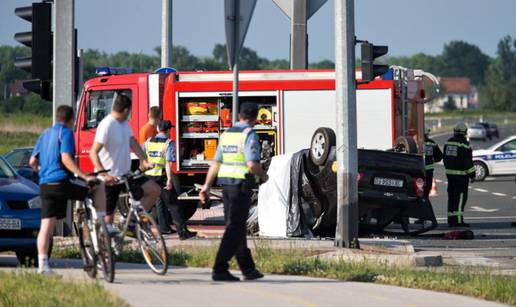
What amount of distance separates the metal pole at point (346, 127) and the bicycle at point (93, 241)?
462cm

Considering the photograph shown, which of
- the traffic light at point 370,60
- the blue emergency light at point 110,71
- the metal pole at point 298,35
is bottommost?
the traffic light at point 370,60

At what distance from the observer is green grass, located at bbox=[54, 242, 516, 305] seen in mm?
12328

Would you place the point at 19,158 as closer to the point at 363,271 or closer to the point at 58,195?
the point at 58,195

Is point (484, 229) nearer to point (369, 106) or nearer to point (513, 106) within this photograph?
point (369, 106)

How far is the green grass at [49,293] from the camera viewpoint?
10914 mm

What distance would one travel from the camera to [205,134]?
22.9 m

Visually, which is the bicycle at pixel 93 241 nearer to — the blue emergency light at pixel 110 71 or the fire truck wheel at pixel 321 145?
the fire truck wheel at pixel 321 145

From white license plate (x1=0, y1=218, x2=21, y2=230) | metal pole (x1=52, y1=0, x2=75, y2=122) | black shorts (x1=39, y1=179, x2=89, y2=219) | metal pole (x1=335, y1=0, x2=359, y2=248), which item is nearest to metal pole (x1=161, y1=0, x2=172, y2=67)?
metal pole (x1=52, y1=0, x2=75, y2=122)

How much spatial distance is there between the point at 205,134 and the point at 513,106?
16823cm

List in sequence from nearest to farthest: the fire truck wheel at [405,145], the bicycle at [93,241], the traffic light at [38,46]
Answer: the bicycle at [93,241]
the traffic light at [38,46]
the fire truck wheel at [405,145]

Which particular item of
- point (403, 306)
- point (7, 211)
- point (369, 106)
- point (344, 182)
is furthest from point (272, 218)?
point (403, 306)

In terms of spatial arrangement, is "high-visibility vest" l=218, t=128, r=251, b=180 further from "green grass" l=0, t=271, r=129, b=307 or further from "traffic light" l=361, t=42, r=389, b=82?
"traffic light" l=361, t=42, r=389, b=82

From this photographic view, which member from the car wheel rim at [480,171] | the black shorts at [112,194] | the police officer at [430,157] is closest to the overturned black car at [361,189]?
the police officer at [430,157]

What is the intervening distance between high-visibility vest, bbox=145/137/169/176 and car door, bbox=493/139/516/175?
1022 inches
